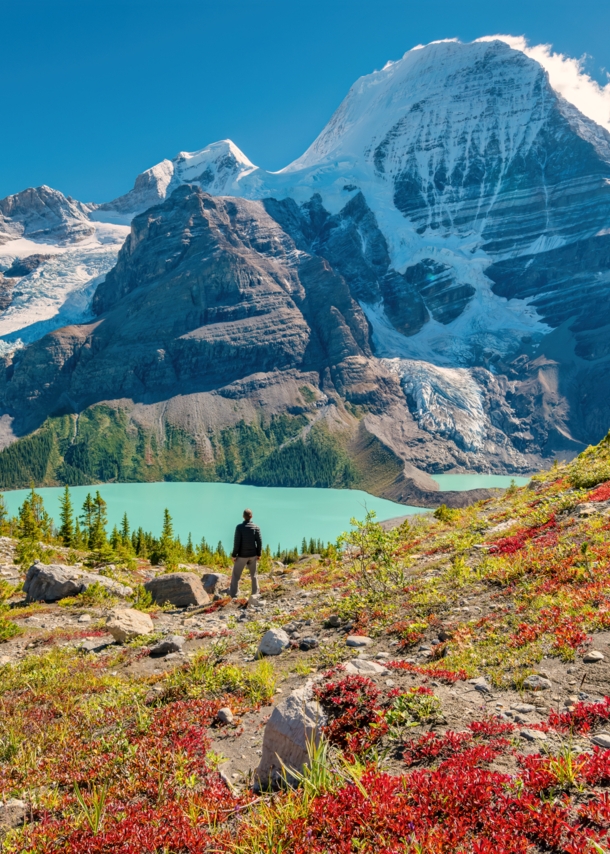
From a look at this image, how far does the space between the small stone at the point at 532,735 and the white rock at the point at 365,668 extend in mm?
2758

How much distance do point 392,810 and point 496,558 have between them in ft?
34.9

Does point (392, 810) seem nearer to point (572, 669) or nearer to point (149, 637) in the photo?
point (572, 669)

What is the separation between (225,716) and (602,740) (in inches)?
206

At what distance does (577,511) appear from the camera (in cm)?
1556

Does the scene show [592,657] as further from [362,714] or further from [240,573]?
[240,573]

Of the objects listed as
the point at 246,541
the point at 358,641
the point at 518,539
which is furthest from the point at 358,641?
the point at 246,541

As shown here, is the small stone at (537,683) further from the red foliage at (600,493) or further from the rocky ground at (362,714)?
the red foliage at (600,493)

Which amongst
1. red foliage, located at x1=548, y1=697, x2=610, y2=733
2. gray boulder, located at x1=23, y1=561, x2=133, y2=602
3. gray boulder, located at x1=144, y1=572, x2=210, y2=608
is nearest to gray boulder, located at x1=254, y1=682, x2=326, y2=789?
red foliage, located at x1=548, y1=697, x2=610, y2=733

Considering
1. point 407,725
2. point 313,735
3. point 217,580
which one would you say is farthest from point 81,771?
point 217,580

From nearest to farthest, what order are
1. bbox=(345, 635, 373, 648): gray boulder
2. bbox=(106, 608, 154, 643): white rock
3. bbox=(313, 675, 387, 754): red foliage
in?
bbox=(313, 675, 387, 754): red foliage → bbox=(345, 635, 373, 648): gray boulder → bbox=(106, 608, 154, 643): white rock

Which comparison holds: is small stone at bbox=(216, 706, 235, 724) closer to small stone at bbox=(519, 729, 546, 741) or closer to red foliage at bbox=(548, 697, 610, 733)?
small stone at bbox=(519, 729, 546, 741)

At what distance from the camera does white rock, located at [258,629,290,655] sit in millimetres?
11609

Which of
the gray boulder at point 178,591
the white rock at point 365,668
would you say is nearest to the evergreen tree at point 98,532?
the gray boulder at point 178,591

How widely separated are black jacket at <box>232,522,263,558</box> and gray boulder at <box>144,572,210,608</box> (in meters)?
2.78
